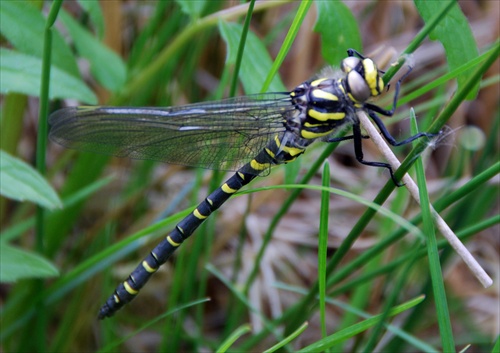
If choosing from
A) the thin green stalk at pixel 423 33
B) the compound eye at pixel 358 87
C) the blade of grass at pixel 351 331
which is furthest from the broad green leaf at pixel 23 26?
the blade of grass at pixel 351 331

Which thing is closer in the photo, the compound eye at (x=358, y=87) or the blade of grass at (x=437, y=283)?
the blade of grass at (x=437, y=283)

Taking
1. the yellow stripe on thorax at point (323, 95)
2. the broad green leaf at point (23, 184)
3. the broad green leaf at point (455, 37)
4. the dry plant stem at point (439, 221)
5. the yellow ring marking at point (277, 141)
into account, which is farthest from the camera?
the yellow ring marking at point (277, 141)

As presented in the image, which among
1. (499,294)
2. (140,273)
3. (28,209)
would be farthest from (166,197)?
(499,294)

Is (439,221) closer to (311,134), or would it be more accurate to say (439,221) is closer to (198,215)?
(311,134)

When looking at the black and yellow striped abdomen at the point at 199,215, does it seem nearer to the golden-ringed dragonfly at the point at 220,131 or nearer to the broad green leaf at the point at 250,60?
the golden-ringed dragonfly at the point at 220,131

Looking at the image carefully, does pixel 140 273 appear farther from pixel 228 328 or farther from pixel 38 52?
pixel 38 52

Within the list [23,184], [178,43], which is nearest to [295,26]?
[178,43]
